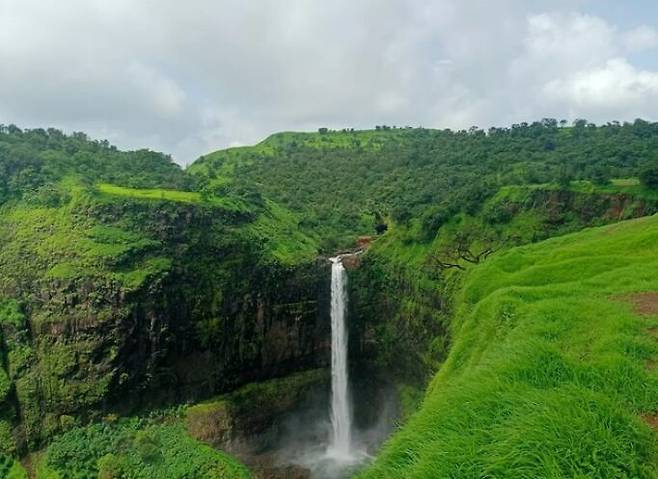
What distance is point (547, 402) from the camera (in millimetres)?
5109

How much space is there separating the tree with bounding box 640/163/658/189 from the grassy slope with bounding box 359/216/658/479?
20264 millimetres

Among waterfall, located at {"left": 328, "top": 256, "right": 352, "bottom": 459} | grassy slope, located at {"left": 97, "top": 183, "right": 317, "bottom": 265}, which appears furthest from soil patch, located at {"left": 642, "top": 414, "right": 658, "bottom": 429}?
grassy slope, located at {"left": 97, "top": 183, "right": 317, "bottom": 265}

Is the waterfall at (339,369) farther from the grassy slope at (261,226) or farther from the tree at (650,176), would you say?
the tree at (650,176)

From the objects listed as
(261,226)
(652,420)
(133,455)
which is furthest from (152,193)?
(652,420)

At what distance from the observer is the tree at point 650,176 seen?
88.0ft

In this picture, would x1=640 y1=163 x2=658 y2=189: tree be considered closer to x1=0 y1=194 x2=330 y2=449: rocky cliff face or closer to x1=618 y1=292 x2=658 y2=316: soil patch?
x1=0 y1=194 x2=330 y2=449: rocky cliff face

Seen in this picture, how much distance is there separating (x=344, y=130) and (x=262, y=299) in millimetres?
64152

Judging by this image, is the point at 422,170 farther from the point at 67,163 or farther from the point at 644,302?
the point at 644,302

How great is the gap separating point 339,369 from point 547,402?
30.7 m

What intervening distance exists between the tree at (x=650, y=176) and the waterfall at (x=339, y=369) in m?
18.3

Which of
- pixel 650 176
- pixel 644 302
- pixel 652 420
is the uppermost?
pixel 650 176

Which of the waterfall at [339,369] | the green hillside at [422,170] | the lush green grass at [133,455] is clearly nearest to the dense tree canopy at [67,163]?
the green hillside at [422,170]

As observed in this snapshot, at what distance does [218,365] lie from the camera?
3197 centimetres

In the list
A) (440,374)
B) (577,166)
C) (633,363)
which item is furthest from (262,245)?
(633,363)
